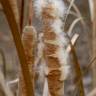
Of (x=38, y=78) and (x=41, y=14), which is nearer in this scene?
(x=41, y=14)

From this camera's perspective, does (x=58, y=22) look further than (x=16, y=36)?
Yes

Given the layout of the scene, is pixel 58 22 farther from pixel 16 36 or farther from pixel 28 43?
pixel 16 36

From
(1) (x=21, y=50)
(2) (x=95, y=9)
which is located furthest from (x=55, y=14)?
(2) (x=95, y=9)

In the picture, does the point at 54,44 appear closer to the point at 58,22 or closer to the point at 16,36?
the point at 58,22

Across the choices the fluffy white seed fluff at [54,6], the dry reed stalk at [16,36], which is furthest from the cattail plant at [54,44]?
the dry reed stalk at [16,36]

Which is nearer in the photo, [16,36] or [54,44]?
[16,36]

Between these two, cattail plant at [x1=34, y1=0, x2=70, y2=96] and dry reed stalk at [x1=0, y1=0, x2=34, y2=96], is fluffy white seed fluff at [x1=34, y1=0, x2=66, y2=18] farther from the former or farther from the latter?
dry reed stalk at [x1=0, y1=0, x2=34, y2=96]

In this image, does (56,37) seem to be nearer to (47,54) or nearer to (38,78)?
(47,54)

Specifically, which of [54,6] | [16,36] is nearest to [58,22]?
[54,6]

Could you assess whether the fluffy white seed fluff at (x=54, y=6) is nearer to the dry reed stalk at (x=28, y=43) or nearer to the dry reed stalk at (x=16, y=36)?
the dry reed stalk at (x=28, y=43)
